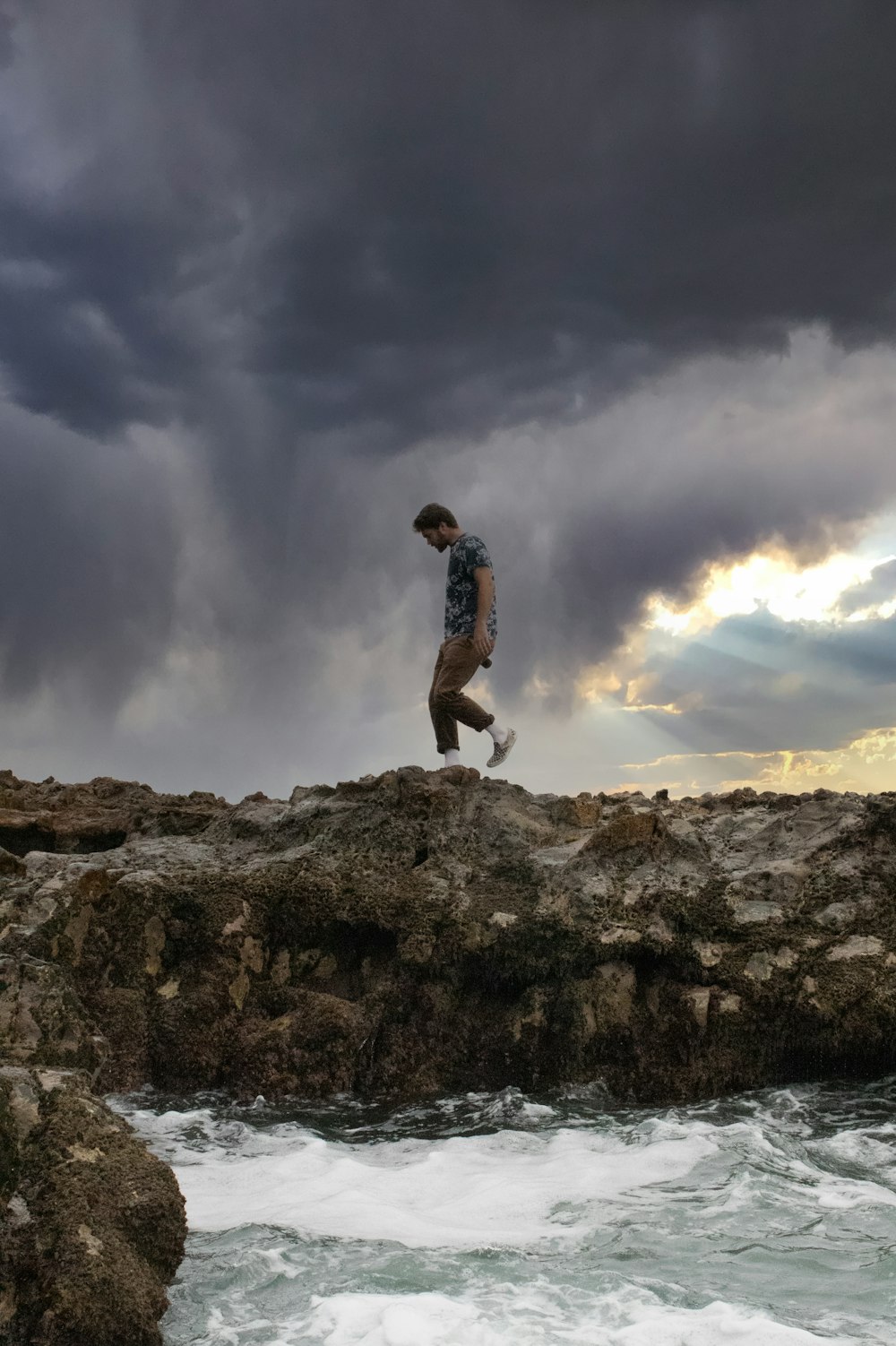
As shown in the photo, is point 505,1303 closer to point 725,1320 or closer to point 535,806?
point 725,1320

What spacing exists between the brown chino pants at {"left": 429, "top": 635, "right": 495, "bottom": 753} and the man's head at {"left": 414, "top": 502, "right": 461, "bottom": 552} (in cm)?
105

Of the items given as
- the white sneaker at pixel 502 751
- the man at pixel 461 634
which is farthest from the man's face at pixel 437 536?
the white sneaker at pixel 502 751

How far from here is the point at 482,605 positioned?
35.9 ft

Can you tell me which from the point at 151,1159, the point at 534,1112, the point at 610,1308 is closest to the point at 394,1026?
the point at 534,1112

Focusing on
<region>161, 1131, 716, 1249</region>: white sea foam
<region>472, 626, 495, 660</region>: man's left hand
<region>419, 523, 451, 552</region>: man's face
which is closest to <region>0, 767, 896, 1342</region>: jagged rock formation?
<region>161, 1131, 716, 1249</region>: white sea foam

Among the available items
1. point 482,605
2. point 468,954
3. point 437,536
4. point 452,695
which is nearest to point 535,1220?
point 468,954

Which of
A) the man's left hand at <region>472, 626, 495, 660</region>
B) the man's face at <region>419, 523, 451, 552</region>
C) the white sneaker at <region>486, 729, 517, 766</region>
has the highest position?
the man's face at <region>419, 523, 451, 552</region>

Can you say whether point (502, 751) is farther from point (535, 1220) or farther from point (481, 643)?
point (535, 1220)

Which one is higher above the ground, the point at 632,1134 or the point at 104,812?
the point at 104,812

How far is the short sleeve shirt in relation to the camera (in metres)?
11.1

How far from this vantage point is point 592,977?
817cm

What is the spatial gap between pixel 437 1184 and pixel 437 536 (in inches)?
263

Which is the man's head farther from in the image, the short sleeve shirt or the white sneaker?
the white sneaker

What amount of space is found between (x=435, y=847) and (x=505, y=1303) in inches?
189
